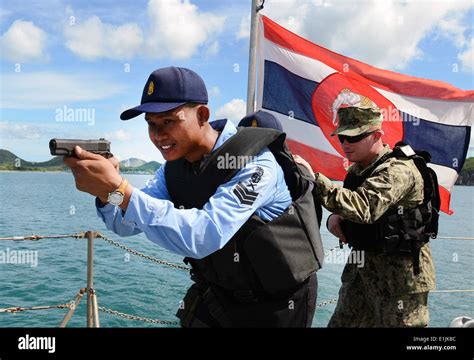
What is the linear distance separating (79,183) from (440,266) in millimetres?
30635

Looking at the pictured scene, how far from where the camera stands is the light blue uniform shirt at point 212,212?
5.39 ft

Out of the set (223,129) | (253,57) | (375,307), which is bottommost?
(375,307)

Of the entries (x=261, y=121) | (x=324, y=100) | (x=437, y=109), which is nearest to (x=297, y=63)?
(x=324, y=100)

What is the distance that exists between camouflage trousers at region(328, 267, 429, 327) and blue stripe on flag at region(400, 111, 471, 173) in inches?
113

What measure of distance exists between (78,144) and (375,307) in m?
2.51

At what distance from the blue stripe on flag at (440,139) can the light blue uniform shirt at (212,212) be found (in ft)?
14.2

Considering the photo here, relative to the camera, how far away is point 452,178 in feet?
18.1

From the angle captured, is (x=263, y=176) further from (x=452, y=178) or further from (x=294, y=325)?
(x=452, y=178)

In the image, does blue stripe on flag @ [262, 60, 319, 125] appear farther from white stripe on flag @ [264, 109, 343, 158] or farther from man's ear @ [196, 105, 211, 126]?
man's ear @ [196, 105, 211, 126]

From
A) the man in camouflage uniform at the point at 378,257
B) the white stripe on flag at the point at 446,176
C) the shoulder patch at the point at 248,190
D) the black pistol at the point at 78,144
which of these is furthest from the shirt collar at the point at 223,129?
the white stripe on flag at the point at 446,176

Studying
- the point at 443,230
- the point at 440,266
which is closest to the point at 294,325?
the point at 440,266

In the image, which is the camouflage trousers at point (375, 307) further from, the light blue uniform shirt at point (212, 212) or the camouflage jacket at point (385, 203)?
the light blue uniform shirt at point (212, 212)

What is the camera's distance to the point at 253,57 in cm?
512

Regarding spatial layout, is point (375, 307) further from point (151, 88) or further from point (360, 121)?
point (151, 88)
